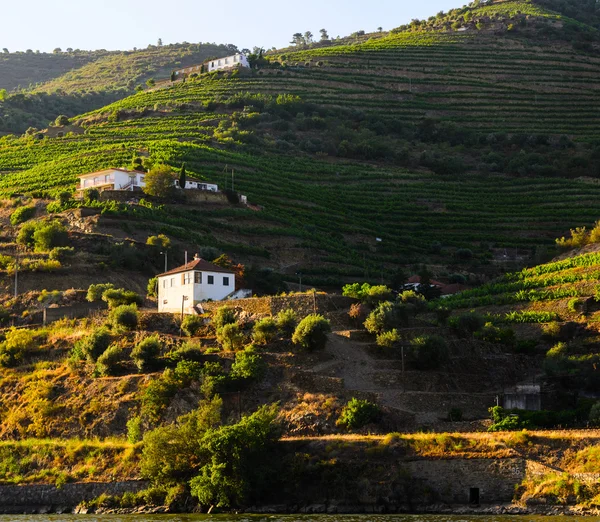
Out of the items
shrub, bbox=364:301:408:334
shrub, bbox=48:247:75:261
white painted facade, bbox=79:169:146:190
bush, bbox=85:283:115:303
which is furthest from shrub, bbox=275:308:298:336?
white painted facade, bbox=79:169:146:190

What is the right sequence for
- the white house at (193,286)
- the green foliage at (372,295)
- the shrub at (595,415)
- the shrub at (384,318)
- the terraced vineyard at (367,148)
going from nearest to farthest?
the shrub at (595,415), the shrub at (384,318), the green foliage at (372,295), the white house at (193,286), the terraced vineyard at (367,148)

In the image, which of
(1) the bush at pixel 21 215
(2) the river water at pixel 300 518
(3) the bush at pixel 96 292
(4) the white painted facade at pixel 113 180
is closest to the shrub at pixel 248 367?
(2) the river water at pixel 300 518

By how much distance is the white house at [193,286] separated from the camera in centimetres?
6775

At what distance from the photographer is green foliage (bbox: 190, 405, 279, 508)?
1853 inches

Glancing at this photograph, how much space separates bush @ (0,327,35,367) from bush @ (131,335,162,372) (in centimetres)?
889

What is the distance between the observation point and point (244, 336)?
59062 millimetres

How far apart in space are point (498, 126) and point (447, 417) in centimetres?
9706

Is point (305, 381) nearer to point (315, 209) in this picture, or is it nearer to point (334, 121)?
point (315, 209)

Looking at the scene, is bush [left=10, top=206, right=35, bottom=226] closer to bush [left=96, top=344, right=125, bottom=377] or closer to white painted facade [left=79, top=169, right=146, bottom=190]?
white painted facade [left=79, top=169, right=146, bottom=190]

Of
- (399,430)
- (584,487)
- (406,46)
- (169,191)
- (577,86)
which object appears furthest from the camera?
(406,46)

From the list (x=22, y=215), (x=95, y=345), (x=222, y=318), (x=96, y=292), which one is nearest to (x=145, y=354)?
(x=95, y=345)

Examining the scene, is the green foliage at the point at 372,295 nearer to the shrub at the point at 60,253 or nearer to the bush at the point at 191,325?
the bush at the point at 191,325

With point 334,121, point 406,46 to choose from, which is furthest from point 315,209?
point 406,46

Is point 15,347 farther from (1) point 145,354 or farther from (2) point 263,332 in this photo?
(2) point 263,332
